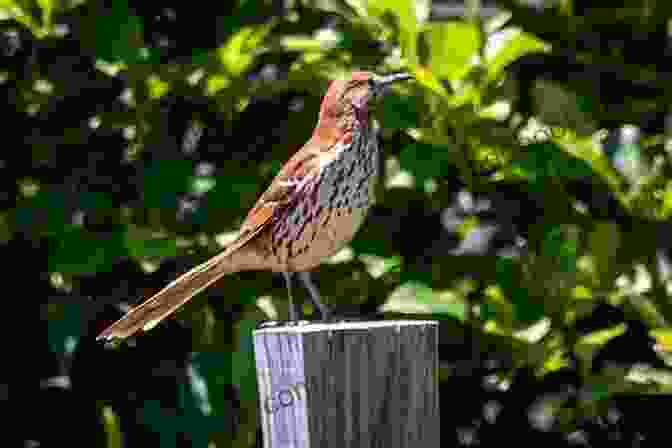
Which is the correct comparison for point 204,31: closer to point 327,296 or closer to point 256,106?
point 256,106

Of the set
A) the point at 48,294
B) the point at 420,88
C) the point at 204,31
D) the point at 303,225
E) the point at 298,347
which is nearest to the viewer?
the point at 298,347

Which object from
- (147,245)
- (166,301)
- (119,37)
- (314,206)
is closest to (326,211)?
(314,206)

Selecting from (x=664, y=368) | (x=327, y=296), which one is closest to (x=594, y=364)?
(x=664, y=368)

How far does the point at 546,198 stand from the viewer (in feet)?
10.8

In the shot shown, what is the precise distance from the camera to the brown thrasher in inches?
82.9

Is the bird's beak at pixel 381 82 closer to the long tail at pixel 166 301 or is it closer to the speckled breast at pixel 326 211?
the speckled breast at pixel 326 211

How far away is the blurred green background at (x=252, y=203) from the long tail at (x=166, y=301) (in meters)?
0.74

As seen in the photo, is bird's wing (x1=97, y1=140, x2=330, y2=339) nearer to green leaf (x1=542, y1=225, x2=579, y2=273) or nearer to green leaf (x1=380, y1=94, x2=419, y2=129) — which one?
green leaf (x1=380, y1=94, x2=419, y2=129)

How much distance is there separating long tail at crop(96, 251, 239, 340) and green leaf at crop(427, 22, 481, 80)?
1050mm

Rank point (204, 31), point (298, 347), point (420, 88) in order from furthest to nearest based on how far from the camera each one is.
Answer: point (204, 31)
point (420, 88)
point (298, 347)

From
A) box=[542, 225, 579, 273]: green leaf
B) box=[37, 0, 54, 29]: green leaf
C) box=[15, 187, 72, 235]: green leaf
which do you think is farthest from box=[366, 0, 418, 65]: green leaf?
box=[15, 187, 72, 235]: green leaf

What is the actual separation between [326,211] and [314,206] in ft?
0.08

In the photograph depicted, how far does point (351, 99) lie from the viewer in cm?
220

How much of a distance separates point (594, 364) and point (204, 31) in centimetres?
136
